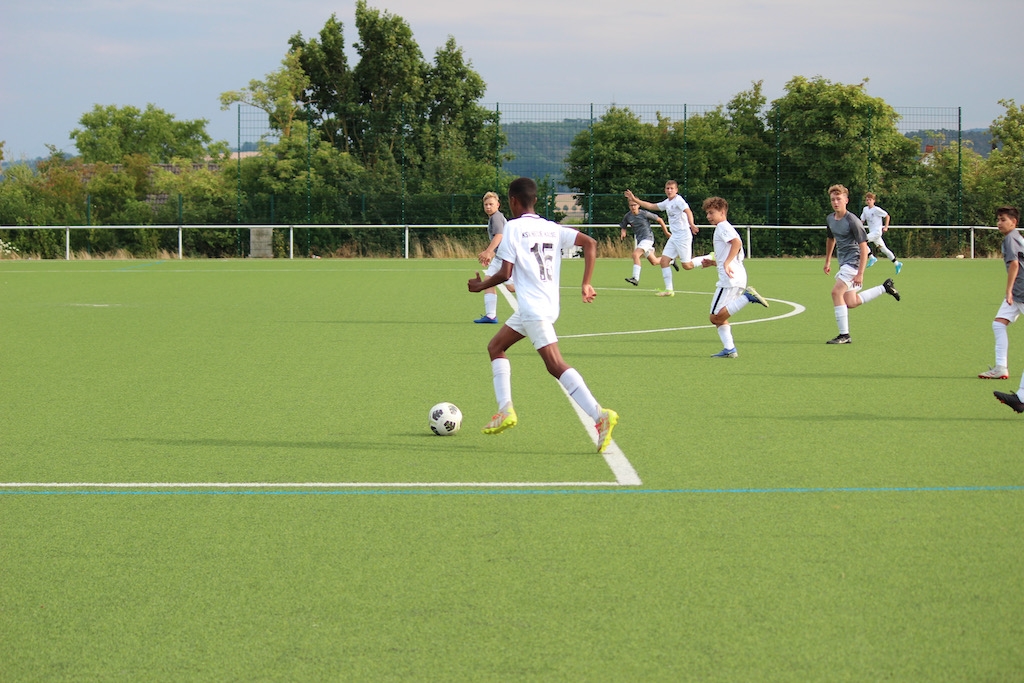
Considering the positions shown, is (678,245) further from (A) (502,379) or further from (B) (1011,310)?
(A) (502,379)

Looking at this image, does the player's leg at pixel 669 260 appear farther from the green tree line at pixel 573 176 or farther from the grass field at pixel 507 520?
the green tree line at pixel 573 176

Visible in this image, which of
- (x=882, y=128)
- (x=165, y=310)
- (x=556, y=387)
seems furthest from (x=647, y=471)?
(x=882, y=128)

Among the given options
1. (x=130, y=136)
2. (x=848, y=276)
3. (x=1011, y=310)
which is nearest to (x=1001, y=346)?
(x=1011, y=310)

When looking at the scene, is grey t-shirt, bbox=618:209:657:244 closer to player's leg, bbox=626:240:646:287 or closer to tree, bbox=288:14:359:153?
player's leg, bbox=626:240:646:287

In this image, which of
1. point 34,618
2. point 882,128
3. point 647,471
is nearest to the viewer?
point 34,618

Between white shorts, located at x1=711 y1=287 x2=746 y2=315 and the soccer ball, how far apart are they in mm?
5605

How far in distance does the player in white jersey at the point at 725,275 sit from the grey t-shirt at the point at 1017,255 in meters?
3.17

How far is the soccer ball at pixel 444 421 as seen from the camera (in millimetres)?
8664

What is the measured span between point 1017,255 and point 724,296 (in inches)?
136

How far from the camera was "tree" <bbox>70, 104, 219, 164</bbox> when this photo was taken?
4124 inches

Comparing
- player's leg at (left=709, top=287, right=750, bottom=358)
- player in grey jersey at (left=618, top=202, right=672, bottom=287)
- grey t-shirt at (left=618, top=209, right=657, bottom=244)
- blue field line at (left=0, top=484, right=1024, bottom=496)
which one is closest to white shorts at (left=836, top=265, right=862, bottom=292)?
player's leg at (left=709, top=287, right=750, bottom=358)

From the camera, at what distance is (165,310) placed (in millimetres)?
20109

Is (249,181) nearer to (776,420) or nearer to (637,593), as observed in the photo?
(776,420)

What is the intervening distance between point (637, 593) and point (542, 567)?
1.74 ft
